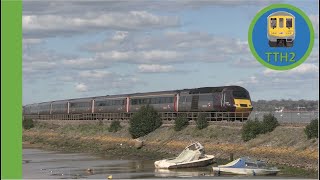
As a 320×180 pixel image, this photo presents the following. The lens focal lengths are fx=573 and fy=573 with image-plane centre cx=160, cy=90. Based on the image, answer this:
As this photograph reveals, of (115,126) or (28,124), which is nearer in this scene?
(115,126)

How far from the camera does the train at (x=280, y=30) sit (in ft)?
48.7

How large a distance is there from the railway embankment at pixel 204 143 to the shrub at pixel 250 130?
49 centimetres

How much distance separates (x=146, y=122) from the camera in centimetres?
6444

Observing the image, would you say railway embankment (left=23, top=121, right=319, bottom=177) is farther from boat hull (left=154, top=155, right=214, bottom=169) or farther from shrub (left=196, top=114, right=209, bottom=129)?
boat hull (left=154, top=155, right=214, bottom=169)

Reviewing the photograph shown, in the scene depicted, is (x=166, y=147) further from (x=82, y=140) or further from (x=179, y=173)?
(x=82, y=140)

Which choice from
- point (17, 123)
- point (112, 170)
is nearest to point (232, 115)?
point (112, 170)

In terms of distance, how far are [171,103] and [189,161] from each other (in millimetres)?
25816

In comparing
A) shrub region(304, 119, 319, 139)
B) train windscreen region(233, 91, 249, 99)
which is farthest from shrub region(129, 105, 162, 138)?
shrub region(304, 119, 319, 139)

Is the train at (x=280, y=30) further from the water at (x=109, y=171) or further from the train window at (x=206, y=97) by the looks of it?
the train window at (x=206, y=97)

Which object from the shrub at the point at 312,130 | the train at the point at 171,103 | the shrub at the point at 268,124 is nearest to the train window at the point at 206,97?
the train at the point at 171,103

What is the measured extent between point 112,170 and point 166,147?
15.1 m

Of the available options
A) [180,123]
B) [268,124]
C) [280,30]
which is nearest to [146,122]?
[180,123]

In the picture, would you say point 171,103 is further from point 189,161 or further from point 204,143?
point 189,161

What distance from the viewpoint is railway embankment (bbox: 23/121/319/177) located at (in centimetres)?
3897
